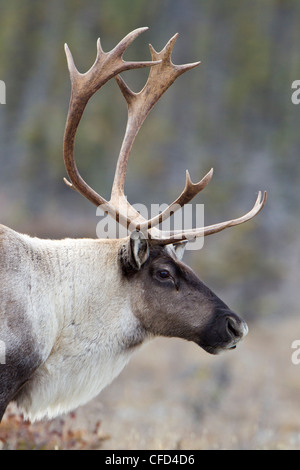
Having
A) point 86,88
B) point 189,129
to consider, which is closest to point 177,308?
point 86,88

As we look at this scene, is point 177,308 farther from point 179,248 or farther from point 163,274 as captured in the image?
point 179,248

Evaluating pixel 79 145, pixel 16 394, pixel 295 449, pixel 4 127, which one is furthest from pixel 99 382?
pixel 4 127

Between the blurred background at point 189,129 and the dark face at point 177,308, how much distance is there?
7394 mm

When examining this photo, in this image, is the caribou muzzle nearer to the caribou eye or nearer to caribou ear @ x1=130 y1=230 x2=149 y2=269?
the caribou eye

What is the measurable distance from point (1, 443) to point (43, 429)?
0.42m

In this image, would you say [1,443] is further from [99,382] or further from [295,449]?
[295,449]

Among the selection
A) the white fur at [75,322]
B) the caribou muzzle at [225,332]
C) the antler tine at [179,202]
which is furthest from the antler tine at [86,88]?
the caribou muzzle at [225,332]

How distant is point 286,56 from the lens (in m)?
14.2

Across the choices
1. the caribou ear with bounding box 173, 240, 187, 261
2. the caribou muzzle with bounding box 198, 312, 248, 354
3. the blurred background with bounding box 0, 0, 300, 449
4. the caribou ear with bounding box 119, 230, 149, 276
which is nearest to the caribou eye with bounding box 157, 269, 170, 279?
the caribou ear with bounding box 119, 230, 149, 276

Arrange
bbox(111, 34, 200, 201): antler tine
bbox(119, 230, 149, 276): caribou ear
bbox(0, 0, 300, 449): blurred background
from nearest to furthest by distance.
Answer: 1. bbox(119, 230, 149, 276): caribou ear
2. bbox(111, 34, 200, 201): antler tine
3. bbox(0, 0, 300, 449): blurred background

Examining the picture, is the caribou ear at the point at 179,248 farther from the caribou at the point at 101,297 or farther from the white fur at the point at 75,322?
the white fur at the point at 75,322

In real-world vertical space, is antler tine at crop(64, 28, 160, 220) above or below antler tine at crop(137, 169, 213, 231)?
above

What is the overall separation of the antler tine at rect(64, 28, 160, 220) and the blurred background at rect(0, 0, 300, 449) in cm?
761

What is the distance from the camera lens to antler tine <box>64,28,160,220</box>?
428cm
